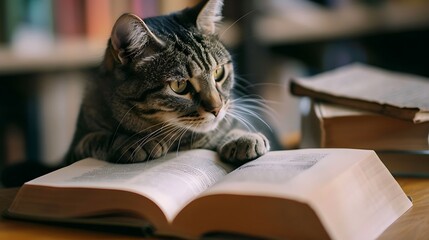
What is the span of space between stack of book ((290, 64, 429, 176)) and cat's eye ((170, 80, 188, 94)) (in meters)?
0.22

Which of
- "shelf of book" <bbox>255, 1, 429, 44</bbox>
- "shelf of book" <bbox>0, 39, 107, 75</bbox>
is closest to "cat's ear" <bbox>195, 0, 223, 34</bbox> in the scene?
"shelf of book" <bbox>0, 39, 107, 75</bbox>

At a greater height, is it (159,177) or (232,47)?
(159,177)

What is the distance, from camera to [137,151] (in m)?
0.86

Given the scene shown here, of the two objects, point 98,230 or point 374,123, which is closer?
point 98,230

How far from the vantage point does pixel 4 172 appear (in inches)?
42.0

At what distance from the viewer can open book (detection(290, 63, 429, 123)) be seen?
896 mm

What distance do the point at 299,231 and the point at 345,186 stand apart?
0.09m

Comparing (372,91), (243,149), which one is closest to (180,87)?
(243,149)

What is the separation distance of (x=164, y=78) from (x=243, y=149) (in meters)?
0.16

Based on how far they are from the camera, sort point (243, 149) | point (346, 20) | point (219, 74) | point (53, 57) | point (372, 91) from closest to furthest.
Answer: point (243, 149) < point (219, 74) < point (372, 91) < point (53, 57) < point (346, 20)

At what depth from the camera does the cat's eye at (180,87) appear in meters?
0.89

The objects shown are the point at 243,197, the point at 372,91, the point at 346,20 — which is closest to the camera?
the point at 243,197

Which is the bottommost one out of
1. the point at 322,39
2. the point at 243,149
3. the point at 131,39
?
the point at 322,39

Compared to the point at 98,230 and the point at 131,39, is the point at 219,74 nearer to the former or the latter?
the point at 131,39
